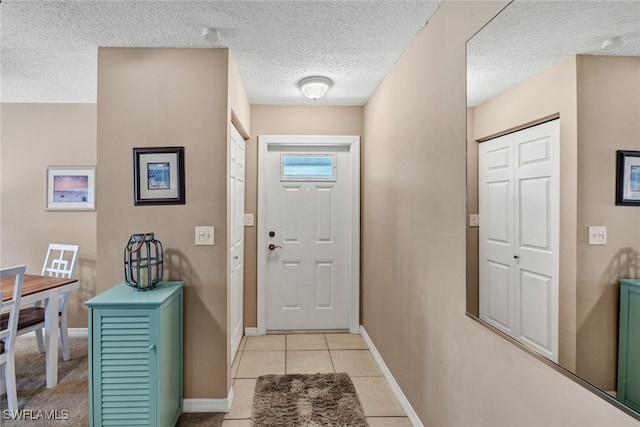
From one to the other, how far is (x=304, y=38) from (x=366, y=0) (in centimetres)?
50

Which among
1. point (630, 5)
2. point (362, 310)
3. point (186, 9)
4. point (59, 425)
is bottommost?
point (59, 425)

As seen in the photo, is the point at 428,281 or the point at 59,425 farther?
the point at 59,425

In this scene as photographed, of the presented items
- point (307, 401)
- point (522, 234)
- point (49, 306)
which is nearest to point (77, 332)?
point (49, 306)

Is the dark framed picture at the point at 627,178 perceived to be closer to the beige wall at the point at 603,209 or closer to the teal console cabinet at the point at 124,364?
the beige wall at the point at 603,209

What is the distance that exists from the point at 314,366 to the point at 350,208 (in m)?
1.57

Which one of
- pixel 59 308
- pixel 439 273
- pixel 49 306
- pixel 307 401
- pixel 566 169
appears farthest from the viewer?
pixel 59 308

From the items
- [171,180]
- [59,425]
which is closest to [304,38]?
[171,180]

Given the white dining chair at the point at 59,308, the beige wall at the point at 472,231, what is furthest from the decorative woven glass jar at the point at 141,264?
the beige wall at the point at 472,231

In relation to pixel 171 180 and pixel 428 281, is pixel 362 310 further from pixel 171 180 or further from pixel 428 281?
pixel 171 180

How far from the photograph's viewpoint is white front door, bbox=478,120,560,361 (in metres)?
0.92

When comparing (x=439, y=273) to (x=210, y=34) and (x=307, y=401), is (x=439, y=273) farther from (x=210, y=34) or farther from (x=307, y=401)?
(x=210, y=34)

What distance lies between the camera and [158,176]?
2139mm

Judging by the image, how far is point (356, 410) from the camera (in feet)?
6.91

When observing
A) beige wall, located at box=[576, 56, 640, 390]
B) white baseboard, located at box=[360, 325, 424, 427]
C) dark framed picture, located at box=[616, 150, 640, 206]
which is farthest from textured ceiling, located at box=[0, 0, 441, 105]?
white baseboard, located at box=[360, 325, 424, 427]
